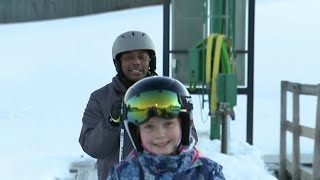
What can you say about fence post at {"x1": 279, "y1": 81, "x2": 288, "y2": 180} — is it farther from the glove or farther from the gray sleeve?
the glove

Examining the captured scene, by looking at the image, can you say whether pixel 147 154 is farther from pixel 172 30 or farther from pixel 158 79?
pixel 172 30

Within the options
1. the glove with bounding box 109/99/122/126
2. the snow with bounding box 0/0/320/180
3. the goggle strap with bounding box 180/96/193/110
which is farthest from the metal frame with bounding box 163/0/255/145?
the goggle strap with bounding box 180/96/193/110

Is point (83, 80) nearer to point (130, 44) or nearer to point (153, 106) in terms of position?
point (130, 44)

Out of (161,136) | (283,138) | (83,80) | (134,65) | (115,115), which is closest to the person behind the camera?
(161,136)

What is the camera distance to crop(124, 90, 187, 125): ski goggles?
192 cm

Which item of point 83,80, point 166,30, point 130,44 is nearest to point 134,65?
point 130,44

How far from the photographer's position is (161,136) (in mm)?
1915

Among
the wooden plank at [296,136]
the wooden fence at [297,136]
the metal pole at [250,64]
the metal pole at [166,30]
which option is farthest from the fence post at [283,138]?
the metal pole at [166,30]

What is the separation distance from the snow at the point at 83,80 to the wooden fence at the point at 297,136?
35 centimetres

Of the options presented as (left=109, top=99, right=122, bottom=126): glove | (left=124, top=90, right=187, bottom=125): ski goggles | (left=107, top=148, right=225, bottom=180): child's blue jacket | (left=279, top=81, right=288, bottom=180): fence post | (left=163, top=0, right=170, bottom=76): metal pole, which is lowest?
(left=279, top=81, right=288, bottom=180): fence post

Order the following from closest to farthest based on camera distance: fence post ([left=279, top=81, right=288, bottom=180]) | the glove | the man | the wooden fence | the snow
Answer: the glove < the man < the wooden fence < fence post ([left=279, top=81, right=288, bottom=180]) < the snow

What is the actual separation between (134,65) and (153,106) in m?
0.91

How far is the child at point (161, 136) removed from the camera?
1.93 m

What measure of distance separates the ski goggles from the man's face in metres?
0.82
